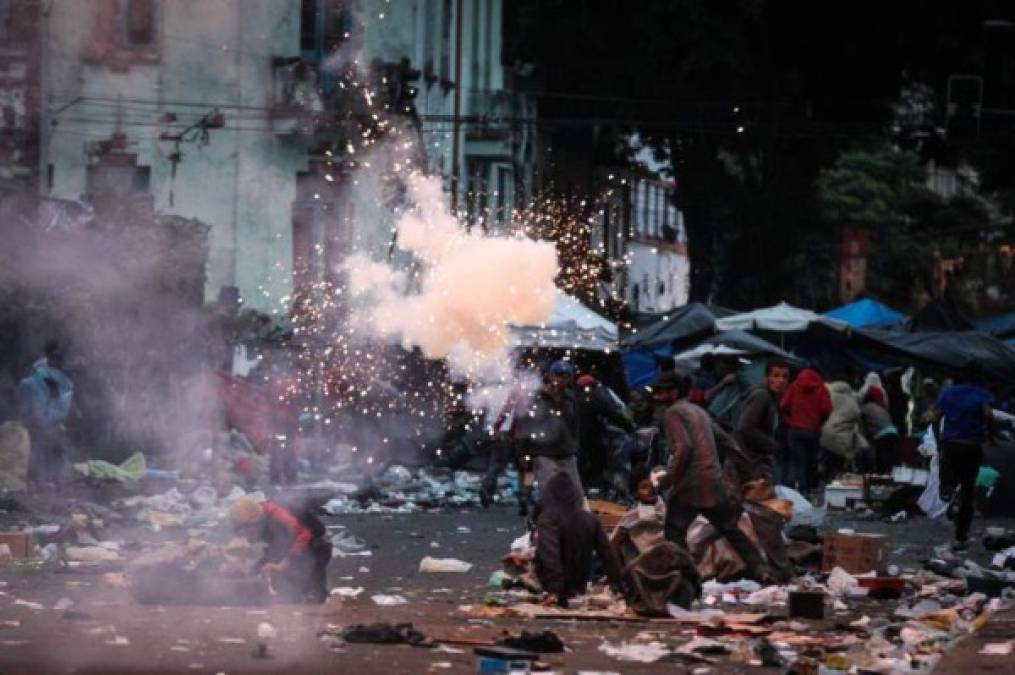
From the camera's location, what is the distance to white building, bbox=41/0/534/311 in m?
24.8

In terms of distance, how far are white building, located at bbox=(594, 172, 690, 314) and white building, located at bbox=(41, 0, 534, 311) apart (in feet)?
89.9

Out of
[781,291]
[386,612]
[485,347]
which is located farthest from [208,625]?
[781,291]

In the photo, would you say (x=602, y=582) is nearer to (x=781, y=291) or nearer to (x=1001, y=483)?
(x=1001, y=483)

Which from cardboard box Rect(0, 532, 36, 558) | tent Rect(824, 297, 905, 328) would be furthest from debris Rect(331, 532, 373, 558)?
tent Rect(824, 297, 905, 328)

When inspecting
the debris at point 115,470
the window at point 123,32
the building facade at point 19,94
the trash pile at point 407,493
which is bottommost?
the trash pile at point 407,493

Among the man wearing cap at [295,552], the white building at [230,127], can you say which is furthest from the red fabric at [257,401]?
the man wearing cap at [295,552]

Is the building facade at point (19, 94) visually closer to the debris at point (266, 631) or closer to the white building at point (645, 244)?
the debris at point (266, 631)

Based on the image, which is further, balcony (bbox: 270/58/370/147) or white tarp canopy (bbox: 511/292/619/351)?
white tarp canopy (bbox: 511/292/619/351)

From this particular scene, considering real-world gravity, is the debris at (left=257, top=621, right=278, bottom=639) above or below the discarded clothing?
below

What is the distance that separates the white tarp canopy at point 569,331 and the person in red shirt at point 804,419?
3.97 metres

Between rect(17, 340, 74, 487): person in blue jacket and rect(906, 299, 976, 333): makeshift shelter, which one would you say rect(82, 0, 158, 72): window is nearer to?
rect(17, 340, 74, 487): person in blue jacket

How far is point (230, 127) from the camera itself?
2836 centimetres

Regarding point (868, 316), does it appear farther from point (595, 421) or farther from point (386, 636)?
point (386, 636)

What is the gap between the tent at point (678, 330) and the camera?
3456 cm
